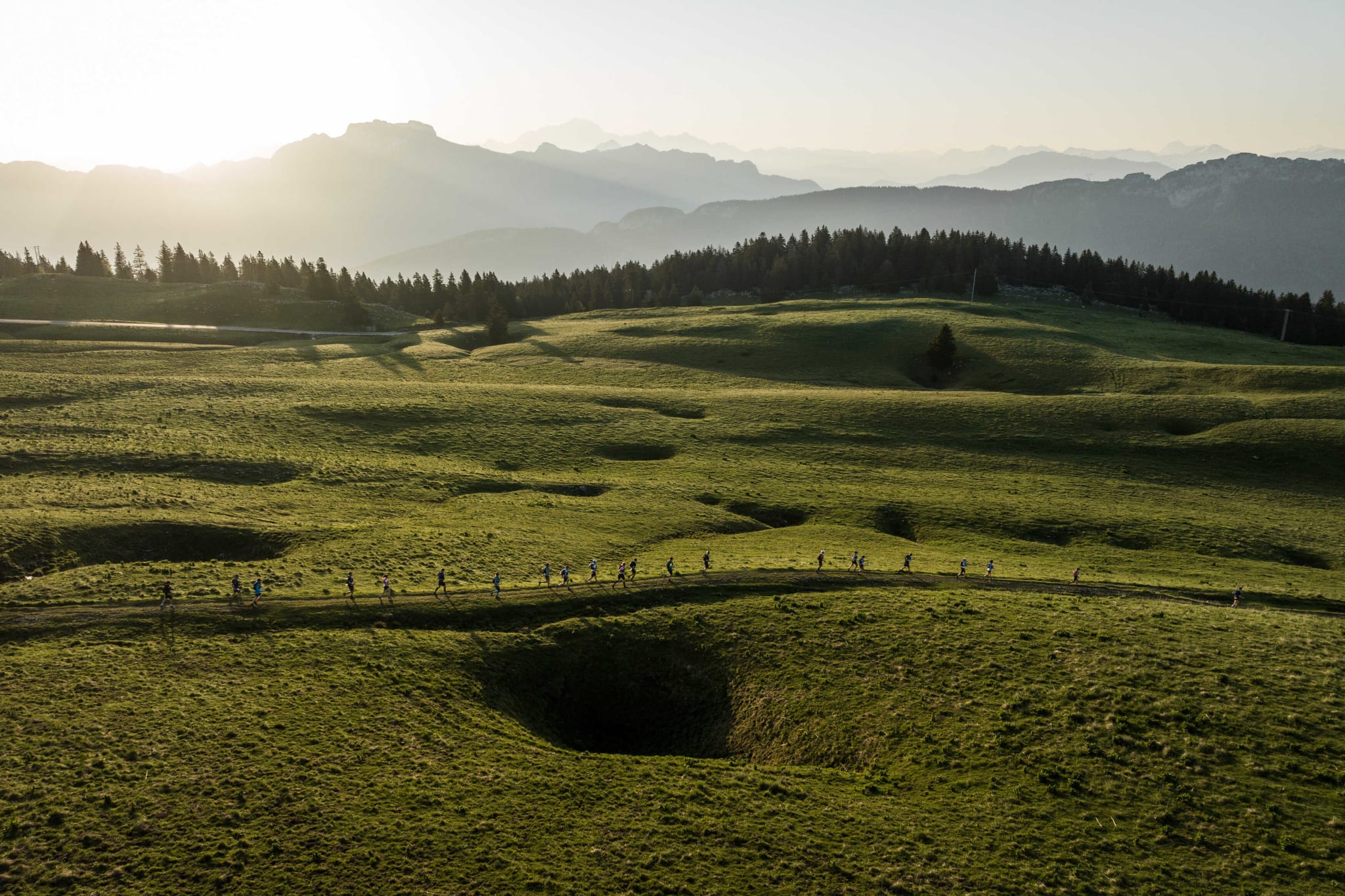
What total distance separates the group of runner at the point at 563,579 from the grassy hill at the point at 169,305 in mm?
123331

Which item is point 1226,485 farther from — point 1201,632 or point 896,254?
point 896,254

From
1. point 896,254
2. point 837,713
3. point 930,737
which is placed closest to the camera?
point 930,737

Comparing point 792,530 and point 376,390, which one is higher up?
point 376,390

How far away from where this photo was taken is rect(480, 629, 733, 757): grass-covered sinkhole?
31.5 metres

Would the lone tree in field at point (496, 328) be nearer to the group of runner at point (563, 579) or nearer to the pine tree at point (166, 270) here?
the group of runner at point (563, 579)

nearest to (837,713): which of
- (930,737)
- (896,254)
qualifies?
(930,737)

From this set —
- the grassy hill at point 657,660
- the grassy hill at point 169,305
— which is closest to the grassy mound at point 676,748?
the grassy hill at point 657,660

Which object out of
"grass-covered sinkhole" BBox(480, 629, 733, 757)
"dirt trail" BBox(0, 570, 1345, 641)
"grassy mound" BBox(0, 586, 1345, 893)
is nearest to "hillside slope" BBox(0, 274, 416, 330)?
"dirt trail" BBox(0, 570, 1345, 641)

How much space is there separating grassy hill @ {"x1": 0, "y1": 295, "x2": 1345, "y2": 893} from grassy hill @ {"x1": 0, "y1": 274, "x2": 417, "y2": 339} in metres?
73.7

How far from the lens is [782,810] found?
2522 cm

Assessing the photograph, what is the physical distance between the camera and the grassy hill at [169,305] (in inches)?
5295

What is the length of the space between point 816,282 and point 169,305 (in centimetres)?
15426

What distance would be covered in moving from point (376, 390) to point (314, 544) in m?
45.8

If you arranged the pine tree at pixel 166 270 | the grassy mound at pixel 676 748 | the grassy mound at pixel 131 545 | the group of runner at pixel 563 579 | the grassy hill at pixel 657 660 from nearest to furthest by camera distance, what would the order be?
the grassy mound at pixel 676 748, the grassy hill at pixel 657 660, the group of runner at pixel 563 579, the grassy mound at pixel 131 545, the pine tree at pixel 166 270
